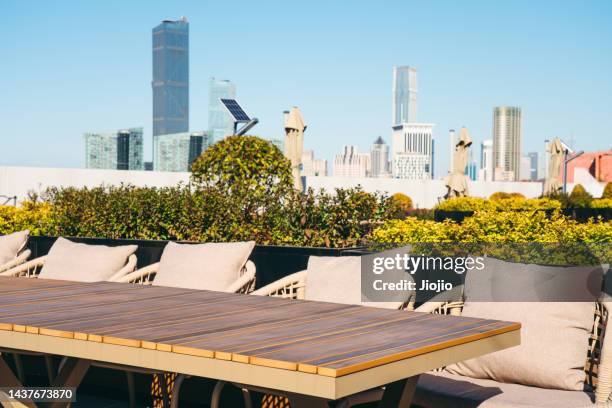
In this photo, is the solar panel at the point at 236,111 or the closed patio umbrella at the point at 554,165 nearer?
the solar panel at the point at 236,111

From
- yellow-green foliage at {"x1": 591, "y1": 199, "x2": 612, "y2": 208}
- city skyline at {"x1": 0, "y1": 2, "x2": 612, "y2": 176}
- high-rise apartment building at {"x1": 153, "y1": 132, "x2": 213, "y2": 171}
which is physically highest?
city skyline at {"x1": 0, "y1": 2, "x2": 612, "y2": 176}

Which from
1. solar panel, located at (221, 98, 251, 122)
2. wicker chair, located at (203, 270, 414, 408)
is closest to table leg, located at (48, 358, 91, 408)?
wicker chair, located at (203, 270, 414, 408)

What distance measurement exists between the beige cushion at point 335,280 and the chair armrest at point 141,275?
1.27 metres

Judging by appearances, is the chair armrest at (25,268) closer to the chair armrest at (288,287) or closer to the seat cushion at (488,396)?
the chair armrest at (288,287)

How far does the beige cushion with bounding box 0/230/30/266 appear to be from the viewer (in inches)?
243

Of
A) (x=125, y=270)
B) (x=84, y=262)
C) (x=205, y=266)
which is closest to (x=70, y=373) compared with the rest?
(x=205, y=266)

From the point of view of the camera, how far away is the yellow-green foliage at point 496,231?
17.5 ft

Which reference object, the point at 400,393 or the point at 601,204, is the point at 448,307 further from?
the point at 601,204

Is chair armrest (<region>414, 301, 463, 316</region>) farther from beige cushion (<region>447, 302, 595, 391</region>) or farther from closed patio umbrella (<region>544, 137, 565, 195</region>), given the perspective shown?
closed patio umbrella (<region>544, 137, 565, 195</region>)

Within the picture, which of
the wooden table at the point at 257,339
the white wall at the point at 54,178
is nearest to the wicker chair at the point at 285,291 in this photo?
the wooden table at the point at 257,339

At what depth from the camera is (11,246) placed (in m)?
6.20

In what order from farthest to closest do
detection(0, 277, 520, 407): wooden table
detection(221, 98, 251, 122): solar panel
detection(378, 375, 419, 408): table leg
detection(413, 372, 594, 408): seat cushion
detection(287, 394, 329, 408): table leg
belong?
detection(221, 98, 251, 122): solar panel
detection(413, 372, 594, 408): seat cushion
detection(378, 375, 419, 408): table leg
detection(287, 394, 329, 408): table leg
detection(0, 277, 520, 407): wooden table

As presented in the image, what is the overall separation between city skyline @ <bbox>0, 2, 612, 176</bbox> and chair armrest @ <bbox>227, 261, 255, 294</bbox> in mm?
5195

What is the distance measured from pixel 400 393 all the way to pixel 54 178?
2520cm
